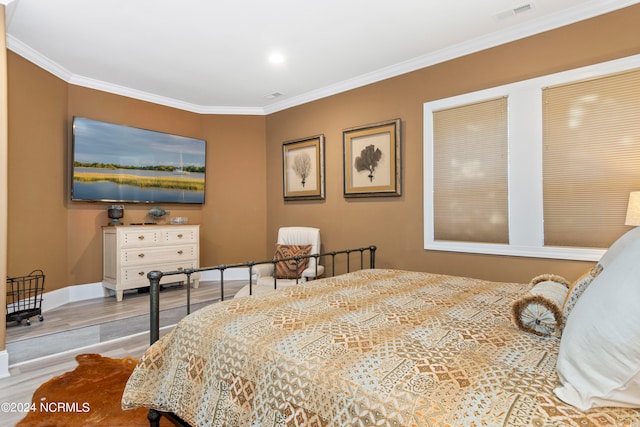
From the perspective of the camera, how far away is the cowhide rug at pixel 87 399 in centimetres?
177

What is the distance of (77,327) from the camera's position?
126 inches

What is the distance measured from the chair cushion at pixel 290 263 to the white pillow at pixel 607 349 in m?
2.67

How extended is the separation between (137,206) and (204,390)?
13.4 feet

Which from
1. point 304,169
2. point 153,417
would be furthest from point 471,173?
point 153,417

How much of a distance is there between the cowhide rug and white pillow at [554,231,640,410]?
5.96ft

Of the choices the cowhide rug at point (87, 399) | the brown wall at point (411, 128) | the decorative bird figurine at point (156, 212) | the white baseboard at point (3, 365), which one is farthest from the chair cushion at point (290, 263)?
the white baseboard at point (3, 365)

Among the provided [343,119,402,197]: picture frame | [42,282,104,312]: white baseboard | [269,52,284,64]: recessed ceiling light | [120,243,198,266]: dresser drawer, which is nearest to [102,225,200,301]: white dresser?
[120,243,198,266]: dresser drawer

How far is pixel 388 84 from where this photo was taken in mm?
3932

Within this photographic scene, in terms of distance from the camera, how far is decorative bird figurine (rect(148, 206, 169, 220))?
186 inches

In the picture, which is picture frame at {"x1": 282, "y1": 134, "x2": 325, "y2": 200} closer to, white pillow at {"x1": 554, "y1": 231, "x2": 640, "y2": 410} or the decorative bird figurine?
the decorative bird figurine

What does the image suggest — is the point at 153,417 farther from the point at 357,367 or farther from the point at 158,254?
the point at 158,254

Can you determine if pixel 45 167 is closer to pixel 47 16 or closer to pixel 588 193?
pixel 47 16

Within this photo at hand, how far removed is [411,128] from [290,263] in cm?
199

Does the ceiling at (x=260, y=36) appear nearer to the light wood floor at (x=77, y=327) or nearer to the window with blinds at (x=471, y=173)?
the window with blinds at (x=471, y=173)
